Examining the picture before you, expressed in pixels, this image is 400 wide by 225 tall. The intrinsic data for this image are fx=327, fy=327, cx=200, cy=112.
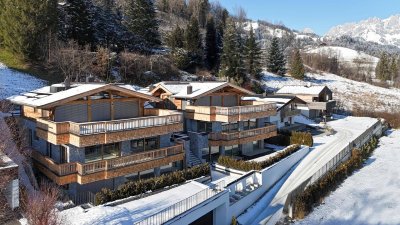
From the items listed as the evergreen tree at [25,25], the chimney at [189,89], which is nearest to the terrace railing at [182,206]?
the chimney at [189,89]

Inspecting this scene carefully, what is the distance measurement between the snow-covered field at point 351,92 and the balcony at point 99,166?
50.5 m

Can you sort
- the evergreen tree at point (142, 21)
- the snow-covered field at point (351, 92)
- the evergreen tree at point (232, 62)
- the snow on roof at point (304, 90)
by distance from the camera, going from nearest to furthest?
the snow on roof at point (304, 90), the evergreen tree at point (142, 21), the evergreen tree at point (232, 62), the snow-covered field at point (351, 92)

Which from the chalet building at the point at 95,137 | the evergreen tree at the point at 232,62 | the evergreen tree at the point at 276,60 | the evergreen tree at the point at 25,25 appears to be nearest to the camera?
the chalet building at the point at 95,137

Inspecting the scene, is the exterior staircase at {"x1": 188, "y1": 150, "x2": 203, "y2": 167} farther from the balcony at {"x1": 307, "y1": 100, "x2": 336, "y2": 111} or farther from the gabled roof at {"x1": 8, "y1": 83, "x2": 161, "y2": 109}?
the balcony at {"x1": 307, "y1": 100, "x2": 336, "y2": 111}

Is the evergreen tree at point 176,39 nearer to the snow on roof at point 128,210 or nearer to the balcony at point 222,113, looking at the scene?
the balcony at point 222,113

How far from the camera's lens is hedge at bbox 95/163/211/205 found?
63.1 ft

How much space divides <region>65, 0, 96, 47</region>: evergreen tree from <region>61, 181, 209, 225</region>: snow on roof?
36624mm

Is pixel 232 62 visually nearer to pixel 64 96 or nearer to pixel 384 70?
pixel 64 96

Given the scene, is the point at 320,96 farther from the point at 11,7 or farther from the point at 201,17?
the point at 201,17

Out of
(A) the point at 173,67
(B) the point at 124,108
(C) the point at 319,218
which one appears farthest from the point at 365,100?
(B) the point at 124,108

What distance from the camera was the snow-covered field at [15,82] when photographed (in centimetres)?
3493

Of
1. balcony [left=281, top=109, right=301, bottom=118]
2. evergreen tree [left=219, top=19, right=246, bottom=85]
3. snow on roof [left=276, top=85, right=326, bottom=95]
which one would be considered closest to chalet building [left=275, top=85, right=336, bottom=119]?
snow on roof [left=276, top=85, right=326, bottom=95]

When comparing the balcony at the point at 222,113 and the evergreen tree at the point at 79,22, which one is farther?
the evergreen tree at the point at 79,22

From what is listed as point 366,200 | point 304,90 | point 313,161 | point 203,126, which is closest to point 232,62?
point 304,90
